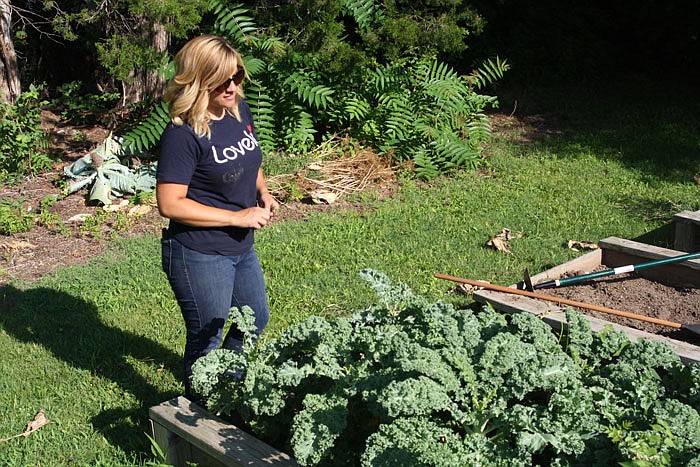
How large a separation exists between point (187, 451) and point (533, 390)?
4.94 ft

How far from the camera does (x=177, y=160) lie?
11.2 ft

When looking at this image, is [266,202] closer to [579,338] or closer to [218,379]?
[218,379]

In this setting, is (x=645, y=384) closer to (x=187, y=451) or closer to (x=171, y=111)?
(x=187, y=451)

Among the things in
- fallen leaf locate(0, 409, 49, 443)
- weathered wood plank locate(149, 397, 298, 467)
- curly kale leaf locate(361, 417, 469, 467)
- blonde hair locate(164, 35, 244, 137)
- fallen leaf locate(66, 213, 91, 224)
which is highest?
blonde hair locate(164, 35, 244, 137)

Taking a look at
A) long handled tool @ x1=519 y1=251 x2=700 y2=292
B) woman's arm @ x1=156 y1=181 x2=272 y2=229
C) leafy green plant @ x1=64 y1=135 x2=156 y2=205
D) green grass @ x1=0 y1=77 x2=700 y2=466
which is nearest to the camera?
woman's arm @ x1=156 y1=181 x2=272 y2=229

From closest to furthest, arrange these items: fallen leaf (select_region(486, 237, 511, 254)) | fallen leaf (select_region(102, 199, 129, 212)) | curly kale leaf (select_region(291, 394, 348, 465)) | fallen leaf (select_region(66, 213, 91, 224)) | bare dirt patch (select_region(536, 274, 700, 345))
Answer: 1. curly kale leaf (select_region(291, 394, 348, 465))
2. bare dirt patch (select_region(536, 274, 700, 345))
3. fallen leaf (select_region(486, 237, 511, 254))
4. fallen leaf (select_region(66, 213, 91, 224))
5. fallen leaf (select_region(102, 199, 129, 212))

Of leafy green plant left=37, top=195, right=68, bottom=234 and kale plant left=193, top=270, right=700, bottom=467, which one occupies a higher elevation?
kale plant left=193, top=270, right=700, bottom=467

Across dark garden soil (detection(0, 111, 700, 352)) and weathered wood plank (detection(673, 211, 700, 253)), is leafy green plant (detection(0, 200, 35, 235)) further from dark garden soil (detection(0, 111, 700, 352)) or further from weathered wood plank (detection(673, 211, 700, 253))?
weathered wood plank (detection(673, 211, 700, 253))

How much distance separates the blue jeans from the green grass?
2.22 feet

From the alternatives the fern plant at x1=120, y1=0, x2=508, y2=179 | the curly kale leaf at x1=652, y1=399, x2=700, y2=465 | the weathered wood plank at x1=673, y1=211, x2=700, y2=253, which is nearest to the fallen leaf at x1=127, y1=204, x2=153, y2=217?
the fern plant at x1=120, y1=0, x2=508, y2=179

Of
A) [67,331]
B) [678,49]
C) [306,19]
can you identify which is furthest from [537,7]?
[67,331]

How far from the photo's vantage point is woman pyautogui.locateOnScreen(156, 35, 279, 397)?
3428 mm

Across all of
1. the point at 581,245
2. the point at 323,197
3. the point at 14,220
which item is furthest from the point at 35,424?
the point at 581,245

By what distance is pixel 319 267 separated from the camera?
6215 millimetres
